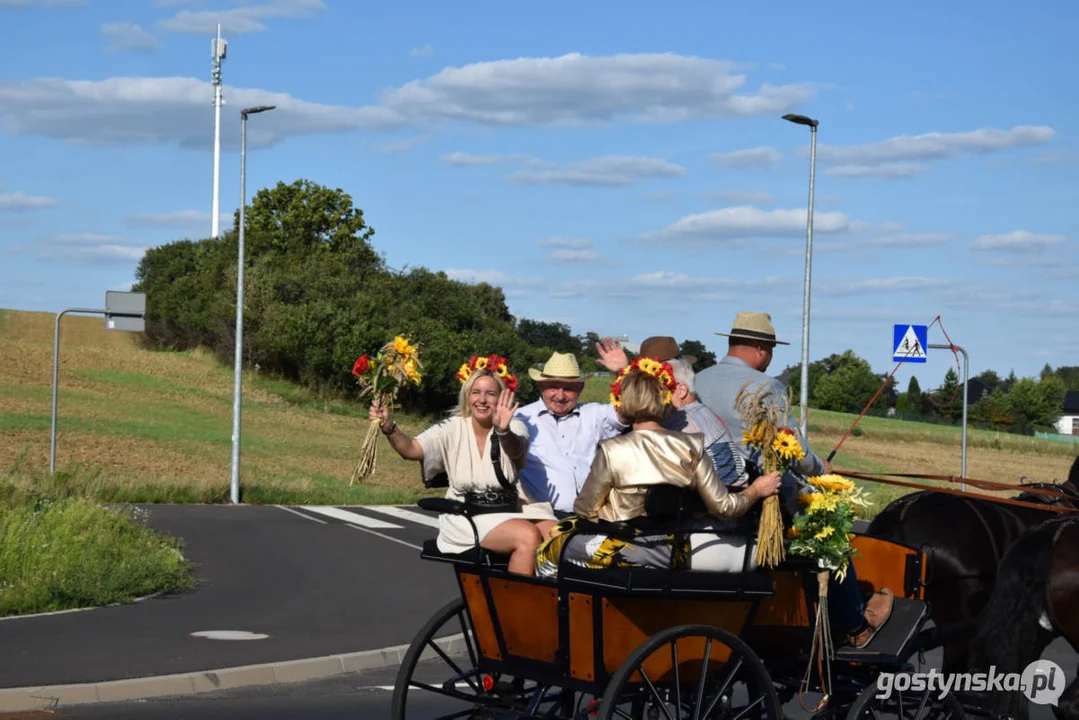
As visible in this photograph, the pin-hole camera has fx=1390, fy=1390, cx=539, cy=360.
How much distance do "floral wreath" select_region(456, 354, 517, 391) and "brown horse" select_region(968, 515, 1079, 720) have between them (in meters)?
2.81

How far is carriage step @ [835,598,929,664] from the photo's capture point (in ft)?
22.3

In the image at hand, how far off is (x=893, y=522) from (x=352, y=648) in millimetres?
4609

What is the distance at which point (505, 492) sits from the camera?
→ 744 cm

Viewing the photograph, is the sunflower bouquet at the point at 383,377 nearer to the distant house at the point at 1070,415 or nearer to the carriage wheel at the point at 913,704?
the carriage wheel at the point at 913,704

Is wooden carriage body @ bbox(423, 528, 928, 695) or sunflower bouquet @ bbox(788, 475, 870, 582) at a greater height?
sunflower bouquet @ bbox(788, 475, 870, 582)

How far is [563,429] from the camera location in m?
8.67

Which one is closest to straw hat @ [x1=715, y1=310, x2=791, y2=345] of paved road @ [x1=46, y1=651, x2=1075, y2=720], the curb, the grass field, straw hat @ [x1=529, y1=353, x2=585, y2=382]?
straw hat @ [x1=529, y1=353, x2=585, y2=382]

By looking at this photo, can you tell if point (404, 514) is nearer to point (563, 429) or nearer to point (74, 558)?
point (74, 558)

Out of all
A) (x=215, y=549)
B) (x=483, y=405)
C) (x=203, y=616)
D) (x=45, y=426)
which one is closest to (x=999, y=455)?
(x=45, y=426)

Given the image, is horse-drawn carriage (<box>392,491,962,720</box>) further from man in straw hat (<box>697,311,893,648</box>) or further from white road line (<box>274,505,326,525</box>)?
white road line (<box>274,505,326,525</box>)

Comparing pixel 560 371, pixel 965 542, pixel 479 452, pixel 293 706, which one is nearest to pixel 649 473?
pixel 479 452

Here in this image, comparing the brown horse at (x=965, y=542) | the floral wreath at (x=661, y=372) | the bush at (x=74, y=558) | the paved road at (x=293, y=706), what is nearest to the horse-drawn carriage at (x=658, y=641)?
the floral wreath at (x=661, y=372)

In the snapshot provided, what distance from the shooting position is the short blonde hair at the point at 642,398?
20.6 ft

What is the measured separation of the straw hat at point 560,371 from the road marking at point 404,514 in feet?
51.2
